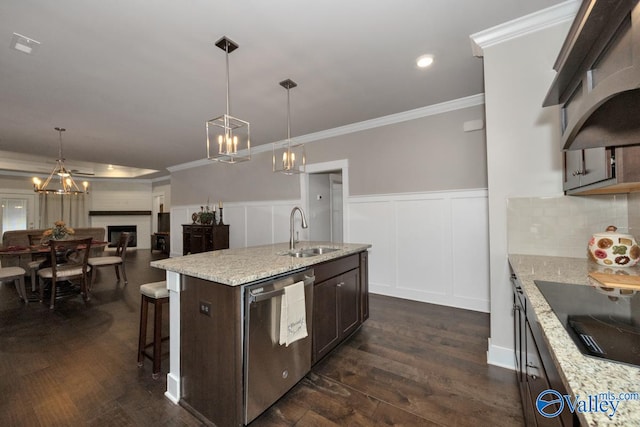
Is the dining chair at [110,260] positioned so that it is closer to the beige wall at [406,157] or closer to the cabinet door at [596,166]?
the beige wall at [406,157]

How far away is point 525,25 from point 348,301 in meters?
2.62

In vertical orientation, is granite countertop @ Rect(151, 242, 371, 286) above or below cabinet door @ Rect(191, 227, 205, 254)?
above

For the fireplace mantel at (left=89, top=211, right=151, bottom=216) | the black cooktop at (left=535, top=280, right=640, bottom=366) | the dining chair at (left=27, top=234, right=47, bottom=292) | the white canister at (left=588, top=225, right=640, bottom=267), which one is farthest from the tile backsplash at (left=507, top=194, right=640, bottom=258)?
the fireplace mantel at (left=89, top=211, right=151, bottom=216)

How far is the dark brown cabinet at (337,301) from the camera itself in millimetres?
2025

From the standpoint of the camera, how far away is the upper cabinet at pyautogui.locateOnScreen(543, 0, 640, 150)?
2.88 feet

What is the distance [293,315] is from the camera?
1.67 meters

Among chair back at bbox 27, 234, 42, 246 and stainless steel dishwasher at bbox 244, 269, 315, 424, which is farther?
chair back at bbox 27, 234, 42, 246

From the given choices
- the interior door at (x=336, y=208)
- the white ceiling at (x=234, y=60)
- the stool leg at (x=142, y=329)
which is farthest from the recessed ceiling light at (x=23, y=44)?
the interior door at (x=336, y=208)

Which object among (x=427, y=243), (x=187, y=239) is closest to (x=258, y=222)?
(x=187, y=239)

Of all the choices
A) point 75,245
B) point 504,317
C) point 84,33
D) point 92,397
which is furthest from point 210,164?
point 504,317

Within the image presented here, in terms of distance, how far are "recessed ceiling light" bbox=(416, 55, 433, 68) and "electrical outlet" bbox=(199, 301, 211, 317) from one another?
8.79ft

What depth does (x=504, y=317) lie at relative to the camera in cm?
206

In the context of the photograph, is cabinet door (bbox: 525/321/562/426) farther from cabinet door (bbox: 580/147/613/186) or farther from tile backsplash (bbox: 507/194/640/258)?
tile backsplash (bbox: 507/194/640/258)

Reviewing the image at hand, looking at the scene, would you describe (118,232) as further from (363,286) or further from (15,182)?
(363,286)
